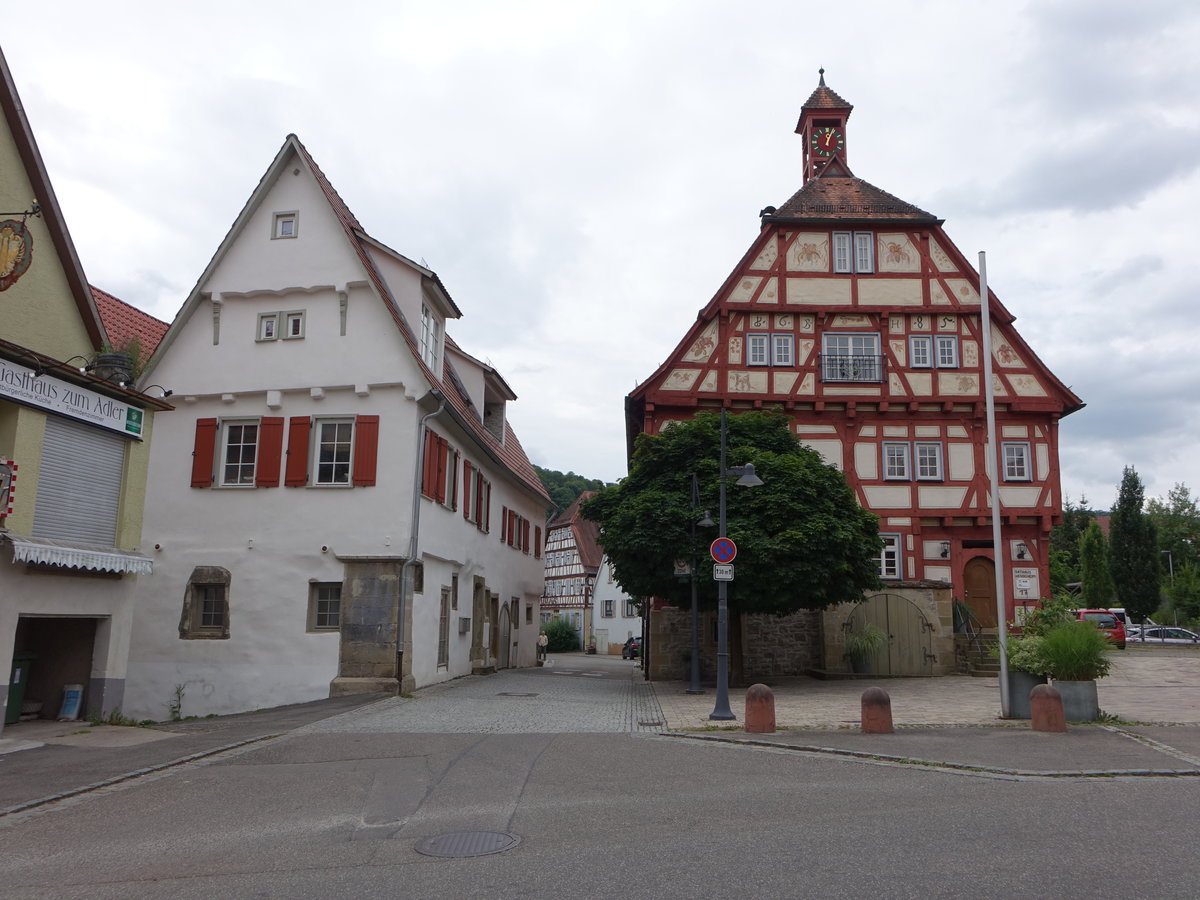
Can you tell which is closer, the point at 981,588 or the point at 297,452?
the point at 297,452

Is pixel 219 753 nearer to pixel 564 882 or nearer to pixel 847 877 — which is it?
pixel 564 882

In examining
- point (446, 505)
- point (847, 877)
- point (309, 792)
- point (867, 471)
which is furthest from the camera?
point (867, 471)

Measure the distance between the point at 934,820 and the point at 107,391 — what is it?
1267cm

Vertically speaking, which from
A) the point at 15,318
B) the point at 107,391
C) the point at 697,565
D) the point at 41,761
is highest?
the point at 15,318

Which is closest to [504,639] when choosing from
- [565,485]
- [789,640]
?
[789,640]

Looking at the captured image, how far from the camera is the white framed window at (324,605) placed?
18.7 metres

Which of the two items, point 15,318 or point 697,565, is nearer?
point 15,318

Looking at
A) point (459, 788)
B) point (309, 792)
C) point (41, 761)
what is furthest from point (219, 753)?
point (459, 788)

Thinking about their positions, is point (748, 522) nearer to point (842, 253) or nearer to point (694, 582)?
point (694, 582)

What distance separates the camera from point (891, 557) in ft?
89.9

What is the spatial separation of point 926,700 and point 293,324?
14.2 meters

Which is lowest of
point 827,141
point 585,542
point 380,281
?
point 585,542

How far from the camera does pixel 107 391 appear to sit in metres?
14.6

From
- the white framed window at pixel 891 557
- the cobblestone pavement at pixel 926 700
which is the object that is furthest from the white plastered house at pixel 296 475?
the white framed window at pixel 891 557
